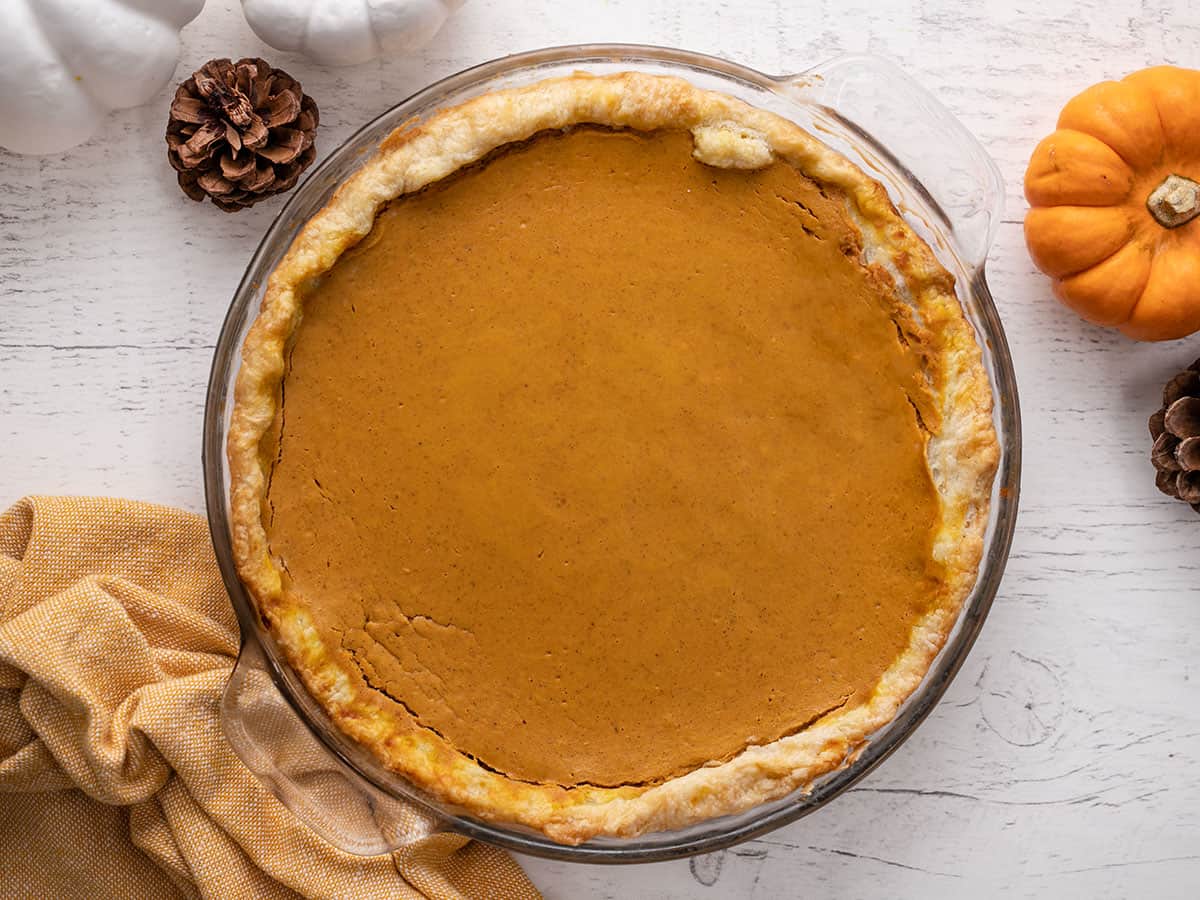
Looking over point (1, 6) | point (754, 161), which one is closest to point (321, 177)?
point (1, 6)

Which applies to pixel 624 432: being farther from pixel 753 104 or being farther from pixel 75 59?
pixel 75 59

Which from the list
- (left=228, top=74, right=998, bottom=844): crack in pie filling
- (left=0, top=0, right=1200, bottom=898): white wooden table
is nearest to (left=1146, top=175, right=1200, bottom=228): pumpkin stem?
(left=0, top=0, right=1200, bottom=898): white wooden table

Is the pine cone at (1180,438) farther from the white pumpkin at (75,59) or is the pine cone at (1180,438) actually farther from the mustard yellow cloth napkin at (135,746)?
the white pumpkin at (75,59)

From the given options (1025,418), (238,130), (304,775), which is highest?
(238,130)

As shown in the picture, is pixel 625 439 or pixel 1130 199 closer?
pixel 625 439

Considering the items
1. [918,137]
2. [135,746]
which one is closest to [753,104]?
[918,137]

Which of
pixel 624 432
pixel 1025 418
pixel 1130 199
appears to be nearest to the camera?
pixel 624 432

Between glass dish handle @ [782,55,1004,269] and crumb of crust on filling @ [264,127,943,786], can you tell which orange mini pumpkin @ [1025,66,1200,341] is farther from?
crumb of crust on filling @ [264,127,943,786]
